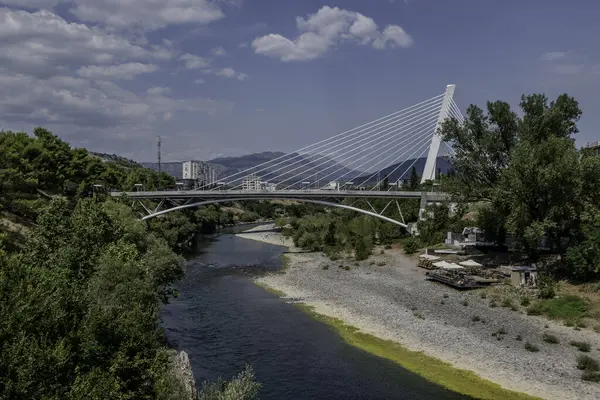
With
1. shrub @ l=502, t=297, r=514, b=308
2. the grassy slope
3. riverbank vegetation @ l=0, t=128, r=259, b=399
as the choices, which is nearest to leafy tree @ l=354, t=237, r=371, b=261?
shrub @ l=502, t=297, r=514, b=308

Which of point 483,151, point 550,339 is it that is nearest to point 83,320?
point 550,339

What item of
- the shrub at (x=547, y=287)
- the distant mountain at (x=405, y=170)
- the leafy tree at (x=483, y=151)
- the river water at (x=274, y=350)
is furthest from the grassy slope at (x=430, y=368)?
the distant mountain at (x=405, y=170)

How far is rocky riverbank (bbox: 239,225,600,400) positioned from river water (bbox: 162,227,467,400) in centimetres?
220

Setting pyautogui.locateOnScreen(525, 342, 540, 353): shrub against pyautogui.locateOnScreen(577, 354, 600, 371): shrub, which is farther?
pyautogui.locateOnScreen(525, 342, 540, 353): shrub

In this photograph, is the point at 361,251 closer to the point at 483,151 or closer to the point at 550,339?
the point at 483,151

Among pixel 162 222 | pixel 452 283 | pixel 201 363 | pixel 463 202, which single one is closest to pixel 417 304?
pixel 452 283

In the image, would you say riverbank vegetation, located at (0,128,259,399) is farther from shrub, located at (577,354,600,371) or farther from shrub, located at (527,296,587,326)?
shrub, located at (527,296,587,326)

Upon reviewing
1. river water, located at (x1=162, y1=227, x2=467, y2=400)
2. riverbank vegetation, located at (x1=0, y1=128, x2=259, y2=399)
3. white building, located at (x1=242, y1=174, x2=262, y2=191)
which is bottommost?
river water, located at (x1=162, y1=227, x2=467, y2=400)

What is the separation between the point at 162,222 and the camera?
58.4m

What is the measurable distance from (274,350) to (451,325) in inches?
339

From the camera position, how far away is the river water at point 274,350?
16.9 m

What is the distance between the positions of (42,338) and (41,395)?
3.70 ft

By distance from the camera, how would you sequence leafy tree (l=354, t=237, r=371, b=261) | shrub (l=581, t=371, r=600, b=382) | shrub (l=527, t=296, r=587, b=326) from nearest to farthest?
shrub (l=581, t=371, r=600, b=382) < shrub (l=527, t=296, r=587, b=326) < leafy tree (l=354, t=237, r=371, b=261)

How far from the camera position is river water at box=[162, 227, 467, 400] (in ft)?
55.3
